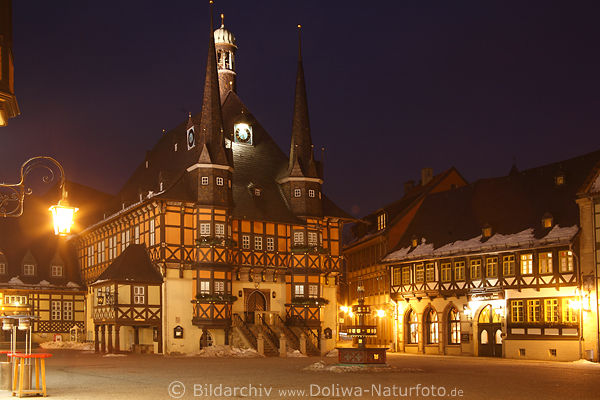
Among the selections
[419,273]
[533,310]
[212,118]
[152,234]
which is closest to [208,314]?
[152,234]

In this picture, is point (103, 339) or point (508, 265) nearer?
point (508, 265)

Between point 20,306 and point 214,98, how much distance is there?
78.1 ft

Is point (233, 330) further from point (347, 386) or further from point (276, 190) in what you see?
point (347, 386)

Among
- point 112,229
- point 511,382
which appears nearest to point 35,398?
point 511,382

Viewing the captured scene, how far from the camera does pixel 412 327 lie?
185 ft

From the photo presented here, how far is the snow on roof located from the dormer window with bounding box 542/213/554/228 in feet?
1.17

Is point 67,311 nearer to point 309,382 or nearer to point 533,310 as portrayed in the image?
point 533,310

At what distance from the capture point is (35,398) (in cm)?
2083

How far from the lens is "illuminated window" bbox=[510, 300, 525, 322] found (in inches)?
1860

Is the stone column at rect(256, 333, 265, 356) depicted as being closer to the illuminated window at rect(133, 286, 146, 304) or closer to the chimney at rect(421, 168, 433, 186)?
the illuminated window at rect(133, 286, 146, 304)

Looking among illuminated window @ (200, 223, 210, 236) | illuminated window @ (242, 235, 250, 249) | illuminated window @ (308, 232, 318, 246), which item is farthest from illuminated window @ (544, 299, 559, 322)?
illuminated window @ (200, 223, 210, 236)

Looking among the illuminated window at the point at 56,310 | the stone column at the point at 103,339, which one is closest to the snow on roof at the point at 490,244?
the stone column at the point at 103,339

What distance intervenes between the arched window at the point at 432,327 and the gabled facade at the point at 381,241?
193 inches

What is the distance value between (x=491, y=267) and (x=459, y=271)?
275 cm
